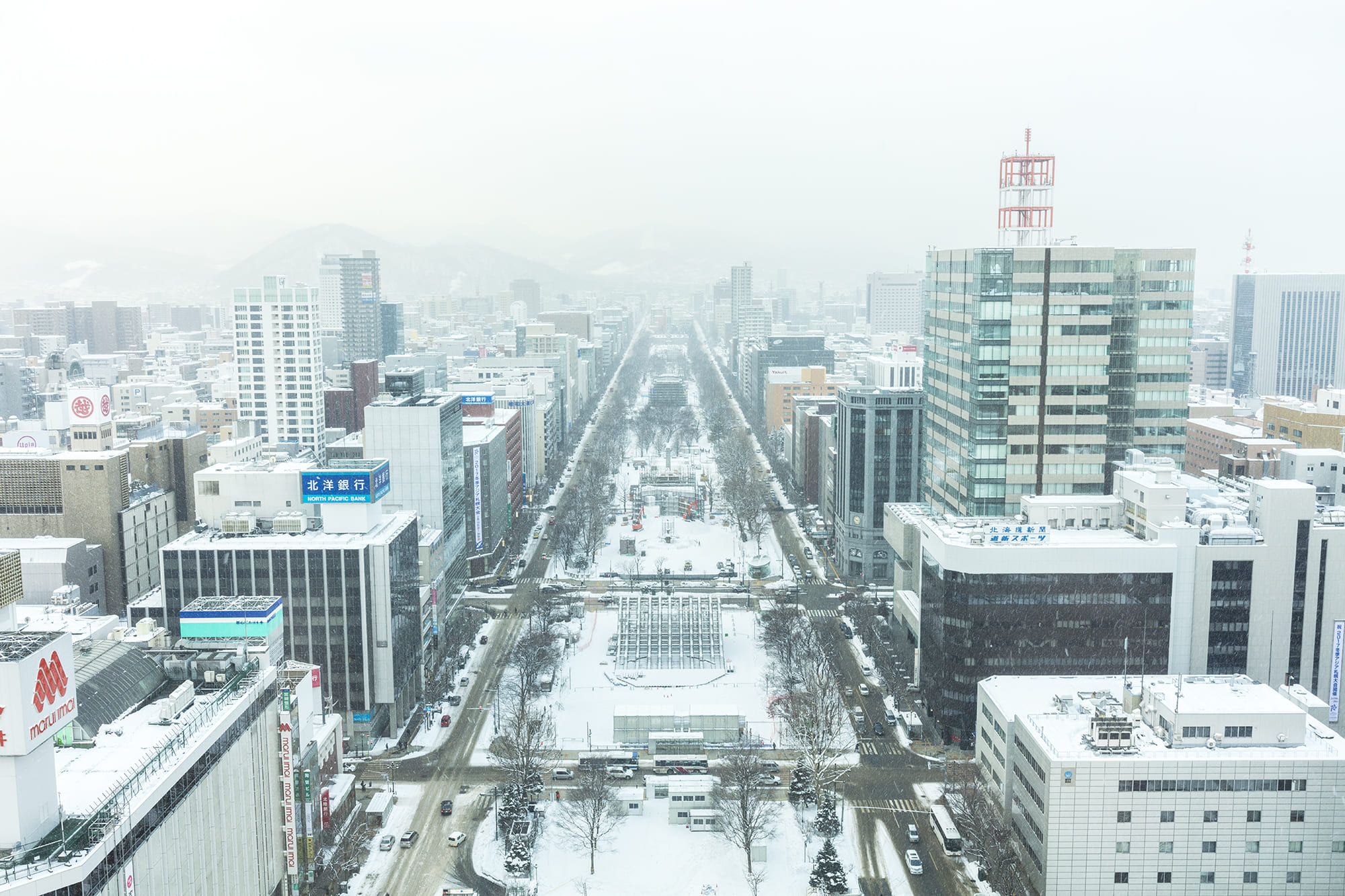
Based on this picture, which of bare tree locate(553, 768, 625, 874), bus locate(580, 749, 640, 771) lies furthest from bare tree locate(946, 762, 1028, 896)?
bus locate(580, 749, 640, 771)

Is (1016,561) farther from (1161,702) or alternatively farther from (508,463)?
(508,463)

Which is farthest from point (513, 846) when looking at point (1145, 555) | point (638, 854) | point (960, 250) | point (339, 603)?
point (960, 250)

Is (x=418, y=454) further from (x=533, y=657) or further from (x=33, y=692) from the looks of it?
(x=33, y=692)

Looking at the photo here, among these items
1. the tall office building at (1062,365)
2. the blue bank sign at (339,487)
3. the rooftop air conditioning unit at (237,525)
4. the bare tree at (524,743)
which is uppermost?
the tall office building at (1062,365)

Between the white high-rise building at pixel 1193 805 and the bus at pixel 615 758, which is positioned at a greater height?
the white high-rise building at pixel 1193 805

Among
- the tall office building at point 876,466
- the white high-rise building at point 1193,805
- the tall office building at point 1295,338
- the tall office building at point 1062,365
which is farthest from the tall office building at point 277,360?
the tall office building at point 1295,338

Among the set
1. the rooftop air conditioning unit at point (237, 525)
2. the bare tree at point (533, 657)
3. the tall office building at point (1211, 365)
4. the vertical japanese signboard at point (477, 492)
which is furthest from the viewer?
the tall office building at point (1211, 365)

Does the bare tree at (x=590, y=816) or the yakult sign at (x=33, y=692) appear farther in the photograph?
the bare tree at (x=590, y=816)

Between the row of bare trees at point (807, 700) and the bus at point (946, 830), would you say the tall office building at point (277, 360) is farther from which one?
the bus at point (946, 830)

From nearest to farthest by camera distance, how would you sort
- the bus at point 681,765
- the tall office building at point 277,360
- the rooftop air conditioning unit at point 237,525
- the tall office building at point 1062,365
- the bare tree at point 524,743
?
1. the bare tree at point 524,743
2. the bus at point 681,765
3. the rooftop air conditioning unit at point 237,525
4. the tall office building at point 1062,365
5. the tall office building at point 277,360
